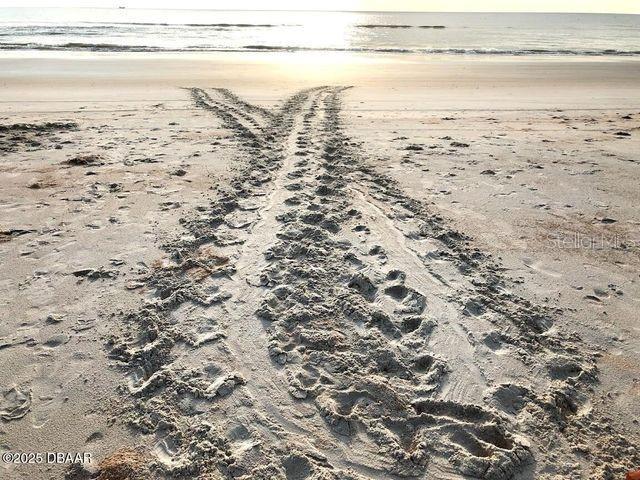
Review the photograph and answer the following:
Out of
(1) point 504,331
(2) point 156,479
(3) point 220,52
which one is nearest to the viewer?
(2) point 156,479

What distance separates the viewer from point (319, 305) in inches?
118

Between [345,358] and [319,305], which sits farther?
[319,305]

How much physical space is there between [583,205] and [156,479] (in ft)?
15.2

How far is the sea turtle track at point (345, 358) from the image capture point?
6.68 feet

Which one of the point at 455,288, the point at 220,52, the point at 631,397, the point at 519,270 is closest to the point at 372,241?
the point at 455,288

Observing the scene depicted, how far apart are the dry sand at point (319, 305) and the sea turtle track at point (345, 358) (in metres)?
0.01

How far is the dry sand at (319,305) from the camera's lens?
2.08m

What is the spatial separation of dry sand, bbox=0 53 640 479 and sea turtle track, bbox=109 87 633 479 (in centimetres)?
1

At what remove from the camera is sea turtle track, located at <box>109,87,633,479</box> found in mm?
2035

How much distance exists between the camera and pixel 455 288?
10.6ft

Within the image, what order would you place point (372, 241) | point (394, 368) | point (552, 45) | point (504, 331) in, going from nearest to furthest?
1. point (394, 368)
2. point (504, 331)
3. point (372, 241)
4. point (552, 45)

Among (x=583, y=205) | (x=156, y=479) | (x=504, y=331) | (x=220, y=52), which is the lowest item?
(x=156, y=479)

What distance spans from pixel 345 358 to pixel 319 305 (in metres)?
0.52

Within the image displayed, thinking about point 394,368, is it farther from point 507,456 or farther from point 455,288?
point 455,288
